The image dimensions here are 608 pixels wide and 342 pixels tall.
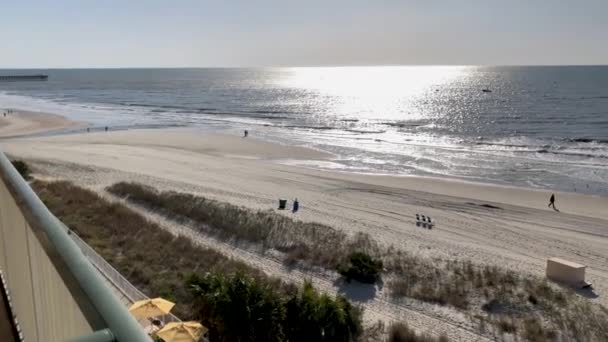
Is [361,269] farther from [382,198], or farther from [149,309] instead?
[382,198]

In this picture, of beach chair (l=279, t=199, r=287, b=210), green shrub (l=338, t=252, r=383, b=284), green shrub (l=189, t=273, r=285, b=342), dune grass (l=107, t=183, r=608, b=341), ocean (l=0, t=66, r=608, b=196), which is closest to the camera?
green shrub (l=189, t=273, r=285, b=342)

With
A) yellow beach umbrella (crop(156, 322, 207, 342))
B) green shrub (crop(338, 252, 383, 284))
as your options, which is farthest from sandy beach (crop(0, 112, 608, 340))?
yellow beach umbrella (crop(156, 322, 207, 342))

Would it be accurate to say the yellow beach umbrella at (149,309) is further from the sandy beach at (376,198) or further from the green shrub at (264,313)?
the sandy beach at (376,198)

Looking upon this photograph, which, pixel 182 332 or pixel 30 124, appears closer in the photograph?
pixel 182 332

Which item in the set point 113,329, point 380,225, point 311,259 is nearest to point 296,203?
point 380,225

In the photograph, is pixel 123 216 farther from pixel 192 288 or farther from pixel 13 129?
pixel 13 129

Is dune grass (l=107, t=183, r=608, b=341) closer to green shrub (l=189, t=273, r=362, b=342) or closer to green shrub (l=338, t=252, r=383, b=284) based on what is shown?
green shrub (l=338, t=252, r=383, b=284)

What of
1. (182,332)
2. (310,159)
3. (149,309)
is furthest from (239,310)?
(310,159)
